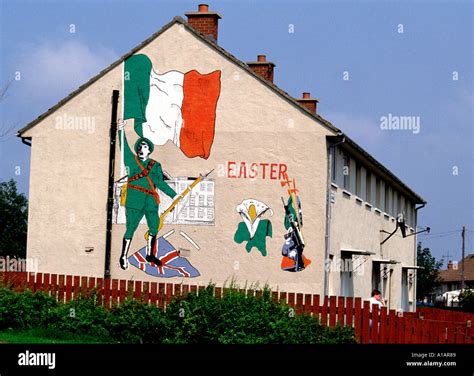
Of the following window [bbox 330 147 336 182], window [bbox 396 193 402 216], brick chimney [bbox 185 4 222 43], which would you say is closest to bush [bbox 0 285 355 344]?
window [bbox 330 147 336 182]

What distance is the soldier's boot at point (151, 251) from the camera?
2923 centimetres

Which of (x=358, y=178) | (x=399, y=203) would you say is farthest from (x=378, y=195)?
(x=399, y=203)

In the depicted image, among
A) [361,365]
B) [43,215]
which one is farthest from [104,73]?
[361,365]

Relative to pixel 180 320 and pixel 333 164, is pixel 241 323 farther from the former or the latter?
pixel 333 164

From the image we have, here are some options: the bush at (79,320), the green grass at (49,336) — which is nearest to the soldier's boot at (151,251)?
the bush at (79,320)

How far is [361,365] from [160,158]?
14283 millimetres

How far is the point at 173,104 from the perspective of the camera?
2959cm

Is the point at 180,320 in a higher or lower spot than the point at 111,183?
lower

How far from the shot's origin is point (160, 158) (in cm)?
2969

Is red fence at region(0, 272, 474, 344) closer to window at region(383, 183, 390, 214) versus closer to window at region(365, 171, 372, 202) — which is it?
window at region(365, 171, 372, 202)

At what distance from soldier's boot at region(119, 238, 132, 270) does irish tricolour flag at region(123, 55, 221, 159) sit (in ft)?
10.2

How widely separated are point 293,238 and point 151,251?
4.32 metres

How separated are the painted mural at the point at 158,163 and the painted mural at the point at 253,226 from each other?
3.14ft

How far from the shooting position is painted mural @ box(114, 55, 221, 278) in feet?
95.8
